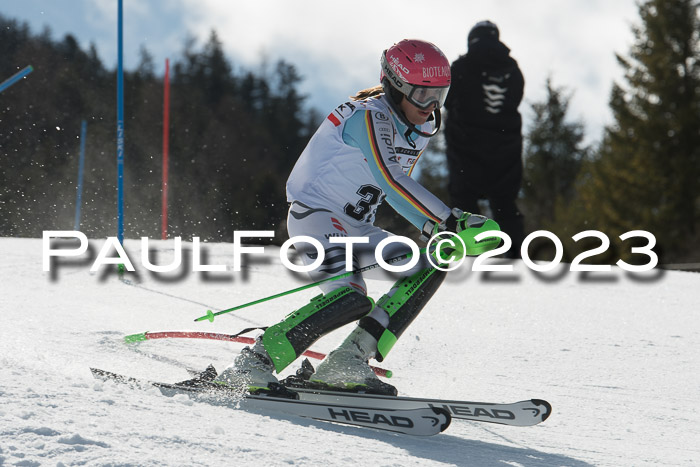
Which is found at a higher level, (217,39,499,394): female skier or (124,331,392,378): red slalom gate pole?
(217,39,499,394): female skier

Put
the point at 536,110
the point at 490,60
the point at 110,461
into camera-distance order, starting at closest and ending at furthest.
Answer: the point at 110,461
the point at 490,60
the point at 536,110

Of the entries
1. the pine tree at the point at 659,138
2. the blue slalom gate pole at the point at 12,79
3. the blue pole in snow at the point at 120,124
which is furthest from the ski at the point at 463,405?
the pine tree at the point at 659,138

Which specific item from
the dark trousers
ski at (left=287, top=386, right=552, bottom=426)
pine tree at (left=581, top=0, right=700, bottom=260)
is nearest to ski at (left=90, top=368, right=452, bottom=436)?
ski at (left=287, top=386, right=552, bottom=426)

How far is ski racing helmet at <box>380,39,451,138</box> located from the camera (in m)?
2.93

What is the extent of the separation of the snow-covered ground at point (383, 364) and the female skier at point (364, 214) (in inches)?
13.0

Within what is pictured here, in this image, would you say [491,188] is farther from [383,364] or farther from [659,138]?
[659,138]

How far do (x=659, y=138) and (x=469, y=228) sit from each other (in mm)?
23329

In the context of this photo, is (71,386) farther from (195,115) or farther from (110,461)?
(195,115)

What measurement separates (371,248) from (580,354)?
78.4 inches

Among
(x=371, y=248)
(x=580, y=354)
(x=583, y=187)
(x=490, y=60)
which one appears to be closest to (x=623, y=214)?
(x=583, y=187)

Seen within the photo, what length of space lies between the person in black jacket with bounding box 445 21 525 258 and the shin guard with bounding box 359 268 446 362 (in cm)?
416

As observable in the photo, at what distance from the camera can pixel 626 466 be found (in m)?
2.45

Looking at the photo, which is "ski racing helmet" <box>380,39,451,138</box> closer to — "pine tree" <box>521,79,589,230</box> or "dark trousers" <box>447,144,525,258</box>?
"dark trousers" <box>447,144,525,258</box>

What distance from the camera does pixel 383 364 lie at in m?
4.21
